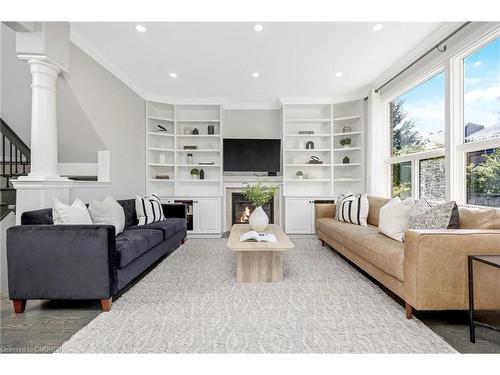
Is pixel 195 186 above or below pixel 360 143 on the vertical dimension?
below

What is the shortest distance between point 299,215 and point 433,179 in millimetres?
2358

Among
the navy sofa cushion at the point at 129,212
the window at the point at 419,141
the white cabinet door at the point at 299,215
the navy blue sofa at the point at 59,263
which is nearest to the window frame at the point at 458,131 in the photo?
the window at the point at 419,141

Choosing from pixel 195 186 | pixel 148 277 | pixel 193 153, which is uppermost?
pixel 193 153

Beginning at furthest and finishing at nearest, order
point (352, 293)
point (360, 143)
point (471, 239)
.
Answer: point (360, 143) → point (352, 293) → point (471, 239)

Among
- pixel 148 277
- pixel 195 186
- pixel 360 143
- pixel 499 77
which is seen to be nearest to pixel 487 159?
pixel 499 77

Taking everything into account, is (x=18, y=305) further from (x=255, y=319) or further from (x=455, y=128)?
(x=455, y=128)

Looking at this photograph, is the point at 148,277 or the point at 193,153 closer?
the point at 148,277

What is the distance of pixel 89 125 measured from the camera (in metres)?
3.49

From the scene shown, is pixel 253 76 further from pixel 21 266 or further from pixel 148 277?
pixel 21 266

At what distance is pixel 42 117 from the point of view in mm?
2652

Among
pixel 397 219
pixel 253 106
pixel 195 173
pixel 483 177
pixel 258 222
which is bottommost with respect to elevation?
pixel 258 222

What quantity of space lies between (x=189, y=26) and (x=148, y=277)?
2.70 meters

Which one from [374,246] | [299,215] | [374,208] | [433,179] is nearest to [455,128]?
[433,179]
